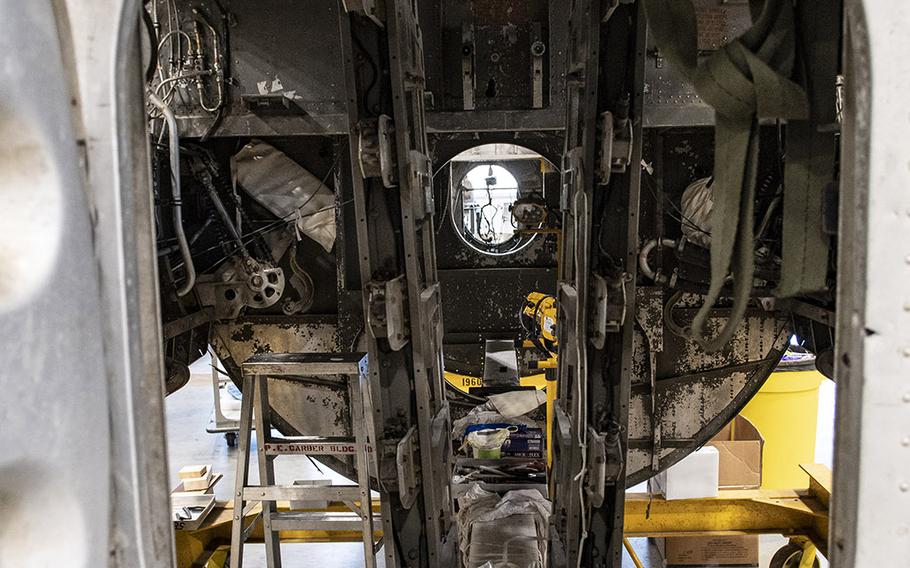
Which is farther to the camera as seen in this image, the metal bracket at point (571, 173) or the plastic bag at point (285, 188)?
the plastic bag at point (285, 188)

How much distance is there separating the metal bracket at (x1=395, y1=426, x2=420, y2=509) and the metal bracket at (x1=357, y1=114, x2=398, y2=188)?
1367mm

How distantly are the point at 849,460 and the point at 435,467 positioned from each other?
268 cm

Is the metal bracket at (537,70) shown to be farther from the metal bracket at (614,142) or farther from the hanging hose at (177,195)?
the hanging hose at (177,195)

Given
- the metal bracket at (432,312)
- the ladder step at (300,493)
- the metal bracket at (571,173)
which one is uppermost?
the metal bracket at (571,173)

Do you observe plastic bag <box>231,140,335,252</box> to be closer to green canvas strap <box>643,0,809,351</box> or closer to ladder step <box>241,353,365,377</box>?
ladder step <box>241,353,365,377</box>

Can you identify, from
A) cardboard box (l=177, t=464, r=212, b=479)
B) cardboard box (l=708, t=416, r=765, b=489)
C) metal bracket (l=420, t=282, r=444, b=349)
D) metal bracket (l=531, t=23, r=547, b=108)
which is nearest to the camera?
metal bracket (l=420, t=282, r=444, b=349)

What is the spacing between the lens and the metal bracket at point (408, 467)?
10.9ft

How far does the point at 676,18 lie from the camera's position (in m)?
1.47

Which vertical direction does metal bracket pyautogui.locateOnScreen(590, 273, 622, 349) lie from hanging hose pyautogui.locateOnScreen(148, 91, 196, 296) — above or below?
below

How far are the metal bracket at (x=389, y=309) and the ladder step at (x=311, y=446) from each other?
80 centimetres

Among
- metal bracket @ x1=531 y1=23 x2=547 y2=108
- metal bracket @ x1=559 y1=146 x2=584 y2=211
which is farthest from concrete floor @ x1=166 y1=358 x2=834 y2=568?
metal bracket @ x1=531 y1=23 x2=547 y2=108

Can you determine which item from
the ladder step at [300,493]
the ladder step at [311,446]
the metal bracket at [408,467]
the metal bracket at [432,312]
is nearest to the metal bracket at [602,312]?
the metal bracket at [432,312]

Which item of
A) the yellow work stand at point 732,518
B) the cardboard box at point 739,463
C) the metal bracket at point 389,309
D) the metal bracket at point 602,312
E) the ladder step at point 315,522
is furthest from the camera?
the cardboard box at point 739,463

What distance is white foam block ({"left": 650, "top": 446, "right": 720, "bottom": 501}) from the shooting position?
189 inches
